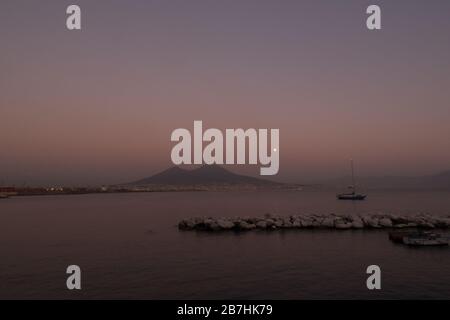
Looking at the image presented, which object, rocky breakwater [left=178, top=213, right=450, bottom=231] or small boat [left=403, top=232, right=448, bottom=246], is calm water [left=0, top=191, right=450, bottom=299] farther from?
rocky breakwater [left=178, top=213, right=450, bottom=231]

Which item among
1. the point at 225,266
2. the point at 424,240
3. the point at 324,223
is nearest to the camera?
the point at 225,266

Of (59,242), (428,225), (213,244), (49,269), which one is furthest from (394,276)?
(59,242)

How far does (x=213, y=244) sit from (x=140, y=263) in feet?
24.3

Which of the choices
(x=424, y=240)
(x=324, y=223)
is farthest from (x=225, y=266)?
(x=324, y=223)

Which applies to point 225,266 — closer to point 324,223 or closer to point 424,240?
point 424,240

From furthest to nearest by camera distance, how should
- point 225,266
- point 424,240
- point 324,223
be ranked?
1. point 324,223
2. point 424,240
3. point 225,266

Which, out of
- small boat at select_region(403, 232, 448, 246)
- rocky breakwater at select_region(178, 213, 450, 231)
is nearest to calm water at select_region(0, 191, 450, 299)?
small boat at select_region(403, 232, 448, 246)

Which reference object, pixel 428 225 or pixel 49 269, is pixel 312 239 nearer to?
pixel 428 225

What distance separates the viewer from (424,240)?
26.1 meters

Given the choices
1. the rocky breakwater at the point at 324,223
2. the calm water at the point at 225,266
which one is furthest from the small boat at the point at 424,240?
the rocky breakwater at the point at 324,223

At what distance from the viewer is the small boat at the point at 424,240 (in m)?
25.9

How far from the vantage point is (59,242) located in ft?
102
